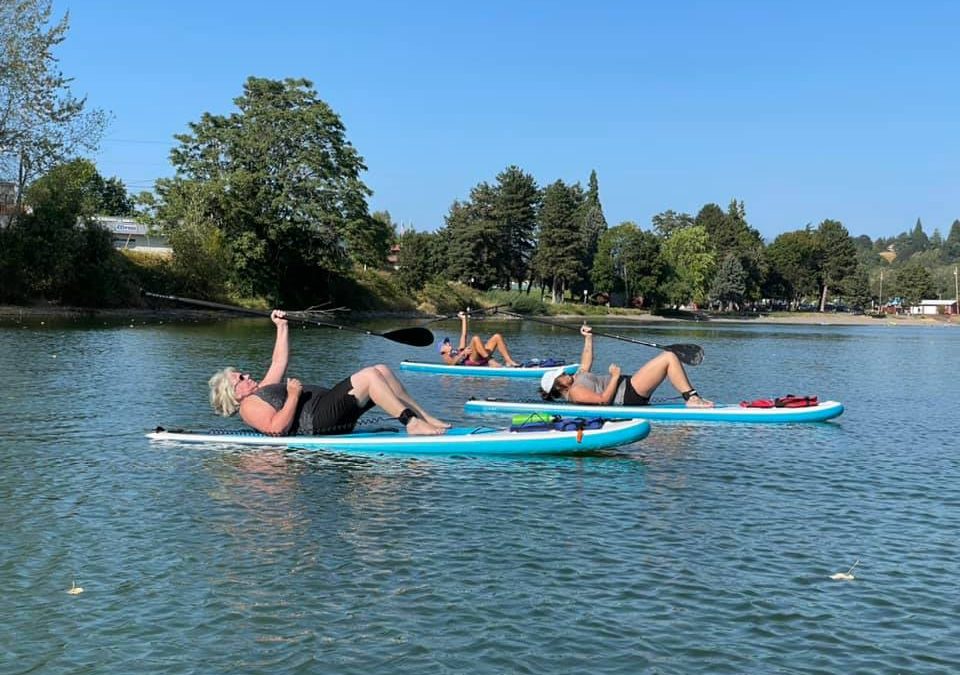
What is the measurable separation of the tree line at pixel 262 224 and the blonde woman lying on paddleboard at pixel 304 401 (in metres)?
40.3

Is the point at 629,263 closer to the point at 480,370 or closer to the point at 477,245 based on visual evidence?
the point at 477,245

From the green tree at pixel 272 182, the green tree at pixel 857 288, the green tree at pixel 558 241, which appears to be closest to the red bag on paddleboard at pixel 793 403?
the green tree at pixel 272 182

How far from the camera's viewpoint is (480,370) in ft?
82.3

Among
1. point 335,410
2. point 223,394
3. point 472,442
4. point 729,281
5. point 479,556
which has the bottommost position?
point 479,556

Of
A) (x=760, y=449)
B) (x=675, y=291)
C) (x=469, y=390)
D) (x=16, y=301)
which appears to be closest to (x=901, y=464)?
(x=760, y=449)

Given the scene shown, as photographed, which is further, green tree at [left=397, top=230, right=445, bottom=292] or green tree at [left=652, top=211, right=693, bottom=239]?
green tree at [left=652, top=211, right=693, bottom=239]

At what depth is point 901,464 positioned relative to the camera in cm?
1325

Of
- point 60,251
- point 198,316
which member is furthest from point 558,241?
point 60,251

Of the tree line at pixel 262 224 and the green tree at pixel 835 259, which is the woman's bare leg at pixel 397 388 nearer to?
the tree line at pixel 262 224

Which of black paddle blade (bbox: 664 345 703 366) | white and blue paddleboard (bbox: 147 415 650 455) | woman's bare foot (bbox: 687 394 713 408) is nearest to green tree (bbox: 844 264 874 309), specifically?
black paddle blade (bbox: 664 345 703 366)

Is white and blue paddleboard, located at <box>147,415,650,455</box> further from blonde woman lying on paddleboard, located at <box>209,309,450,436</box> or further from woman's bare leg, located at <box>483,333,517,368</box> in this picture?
woman's bare leg, located at <box>483,333,517,368</box>

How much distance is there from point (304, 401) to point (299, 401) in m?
0.11

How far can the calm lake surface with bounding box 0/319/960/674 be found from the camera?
6.13m

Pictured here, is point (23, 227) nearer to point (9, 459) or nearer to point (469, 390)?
point (469, 390)
